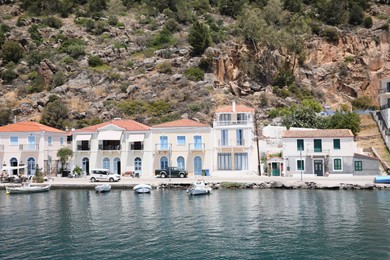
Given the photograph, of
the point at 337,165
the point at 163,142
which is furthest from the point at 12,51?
the point at 337,165

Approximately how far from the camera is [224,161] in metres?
48.6

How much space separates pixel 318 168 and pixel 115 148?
25.3 meters

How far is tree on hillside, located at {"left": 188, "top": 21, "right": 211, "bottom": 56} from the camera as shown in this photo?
78062 millimetres

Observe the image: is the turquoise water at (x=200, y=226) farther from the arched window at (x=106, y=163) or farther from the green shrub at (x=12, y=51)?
the green shrub at (x=12, y=51)

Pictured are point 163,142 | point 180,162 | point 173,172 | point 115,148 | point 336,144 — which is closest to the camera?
point 336,144

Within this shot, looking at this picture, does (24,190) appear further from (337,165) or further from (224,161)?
(337,165)

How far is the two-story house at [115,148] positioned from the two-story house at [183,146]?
52.4 inches

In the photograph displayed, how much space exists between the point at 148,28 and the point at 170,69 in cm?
2576

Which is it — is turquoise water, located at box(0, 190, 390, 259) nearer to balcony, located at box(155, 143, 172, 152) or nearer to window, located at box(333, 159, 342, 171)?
window, located at box(333, 159, 342, 171)

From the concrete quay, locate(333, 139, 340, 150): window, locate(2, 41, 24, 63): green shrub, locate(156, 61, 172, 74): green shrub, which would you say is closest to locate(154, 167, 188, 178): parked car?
the concrete quay

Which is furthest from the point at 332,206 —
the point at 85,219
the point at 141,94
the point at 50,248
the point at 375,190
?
the point at 141,94

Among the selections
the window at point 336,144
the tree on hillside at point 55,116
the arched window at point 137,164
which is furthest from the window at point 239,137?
the tree on hillside at point 55,116

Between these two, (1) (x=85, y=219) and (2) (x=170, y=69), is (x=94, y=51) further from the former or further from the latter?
(1) (x=85, y=219)

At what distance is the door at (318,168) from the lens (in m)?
46.7
